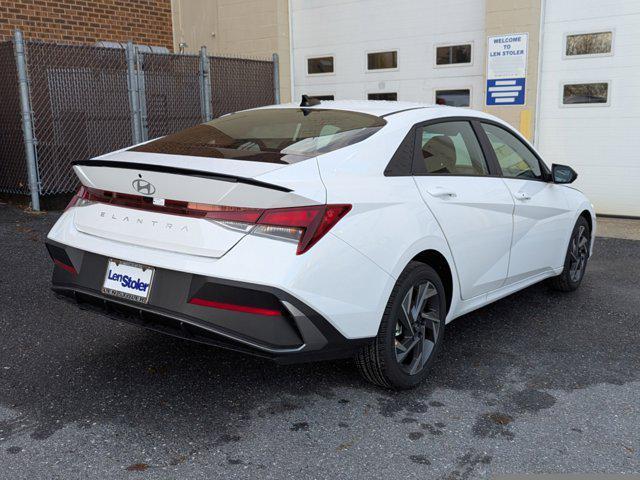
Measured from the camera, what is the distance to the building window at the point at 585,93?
9.26 metres

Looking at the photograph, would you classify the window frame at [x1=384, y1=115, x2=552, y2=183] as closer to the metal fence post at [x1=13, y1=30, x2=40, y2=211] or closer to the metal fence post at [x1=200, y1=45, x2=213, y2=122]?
the metal fence post at [x1=13, y1=30, x2=40, y2=211]

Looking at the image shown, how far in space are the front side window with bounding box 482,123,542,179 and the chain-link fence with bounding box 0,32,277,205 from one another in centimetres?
608

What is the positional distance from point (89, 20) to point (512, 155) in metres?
9.15

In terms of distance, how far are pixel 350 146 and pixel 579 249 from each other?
3083 mm

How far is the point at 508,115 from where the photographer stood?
9.81 metres

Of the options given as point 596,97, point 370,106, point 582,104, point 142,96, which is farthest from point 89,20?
point 370,106

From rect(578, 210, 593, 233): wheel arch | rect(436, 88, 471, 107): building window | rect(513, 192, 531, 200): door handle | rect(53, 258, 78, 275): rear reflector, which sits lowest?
rect(578, 210, 593, 233): wheel arch

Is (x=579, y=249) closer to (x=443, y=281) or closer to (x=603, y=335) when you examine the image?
(x=603, y=335)

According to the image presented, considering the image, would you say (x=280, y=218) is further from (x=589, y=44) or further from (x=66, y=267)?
(x=589, y=44)

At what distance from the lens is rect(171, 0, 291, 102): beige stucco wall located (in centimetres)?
1186

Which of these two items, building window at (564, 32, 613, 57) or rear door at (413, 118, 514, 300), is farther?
building window at (564, 32, 613, 57)

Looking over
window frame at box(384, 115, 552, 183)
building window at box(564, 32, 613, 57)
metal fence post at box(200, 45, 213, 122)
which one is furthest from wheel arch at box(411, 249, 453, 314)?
metal fence post at box(200, 45, 213, 122)

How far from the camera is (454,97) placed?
10.4 metres

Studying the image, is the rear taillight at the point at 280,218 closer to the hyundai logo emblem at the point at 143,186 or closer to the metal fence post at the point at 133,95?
the hyundai logo emblem at the point at 143,186
